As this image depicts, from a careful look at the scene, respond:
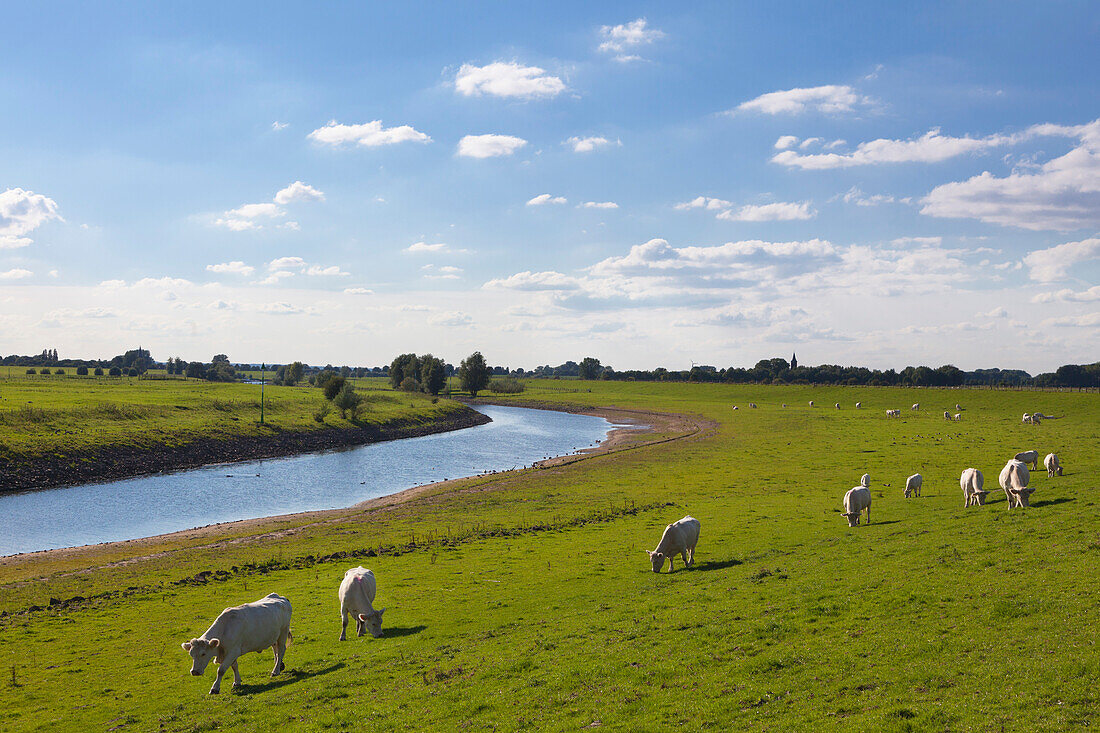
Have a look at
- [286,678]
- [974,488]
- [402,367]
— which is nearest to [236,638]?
[286,678]

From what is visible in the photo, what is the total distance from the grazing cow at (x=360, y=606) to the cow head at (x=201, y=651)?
Result: 4522mm

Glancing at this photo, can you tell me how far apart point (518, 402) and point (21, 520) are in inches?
5751

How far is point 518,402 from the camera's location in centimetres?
19025

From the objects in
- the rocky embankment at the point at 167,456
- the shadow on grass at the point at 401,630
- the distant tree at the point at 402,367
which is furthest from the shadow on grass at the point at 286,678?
the distant tree at the point at 402,367

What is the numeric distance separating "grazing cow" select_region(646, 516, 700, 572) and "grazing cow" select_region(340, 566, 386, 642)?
36.2 feet

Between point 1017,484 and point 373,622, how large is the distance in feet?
88.2

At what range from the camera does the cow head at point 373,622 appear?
21062 millimetres

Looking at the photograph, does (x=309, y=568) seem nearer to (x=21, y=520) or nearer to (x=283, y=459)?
(x=21, y=520)

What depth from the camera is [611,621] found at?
20.1 meters

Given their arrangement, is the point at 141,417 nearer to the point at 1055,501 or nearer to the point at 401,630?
the point at 401,630

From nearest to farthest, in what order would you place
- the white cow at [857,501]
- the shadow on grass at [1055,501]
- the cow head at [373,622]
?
the cow head at [373,622]
the shadow on grass at [1055,501]
the white cow at [857,501]

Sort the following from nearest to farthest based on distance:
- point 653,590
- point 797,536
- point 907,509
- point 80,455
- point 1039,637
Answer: point 1039,637 → point 653,590 → point 797,536 → point 907,509 → point 80,455

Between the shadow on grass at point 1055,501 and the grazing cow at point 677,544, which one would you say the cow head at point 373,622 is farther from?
the shadow on grass at point 1055,501

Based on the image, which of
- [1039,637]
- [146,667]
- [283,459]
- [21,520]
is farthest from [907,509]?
[283,459]
